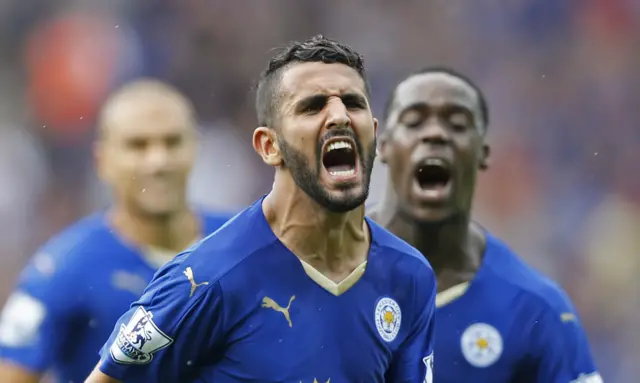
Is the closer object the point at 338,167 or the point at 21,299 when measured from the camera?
the point at 338,167

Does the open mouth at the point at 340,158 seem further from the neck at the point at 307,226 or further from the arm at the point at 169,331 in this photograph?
the arm at the point at 169,331

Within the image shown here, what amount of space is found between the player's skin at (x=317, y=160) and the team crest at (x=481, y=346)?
1.22 metres

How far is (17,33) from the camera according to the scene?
1148 centimetres

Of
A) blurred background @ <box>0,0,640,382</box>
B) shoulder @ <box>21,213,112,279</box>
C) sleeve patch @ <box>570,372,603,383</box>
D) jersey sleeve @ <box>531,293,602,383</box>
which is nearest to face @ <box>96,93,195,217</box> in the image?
shoulder @ <box>21,213,112,279</box>

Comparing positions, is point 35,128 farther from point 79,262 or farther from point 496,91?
point 79,262

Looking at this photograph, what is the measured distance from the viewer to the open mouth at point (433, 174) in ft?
17.3

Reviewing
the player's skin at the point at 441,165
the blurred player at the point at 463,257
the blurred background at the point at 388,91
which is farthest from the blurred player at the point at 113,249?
the blurred background at the point at 388,91

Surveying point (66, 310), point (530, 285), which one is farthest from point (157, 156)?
point (530, 285)

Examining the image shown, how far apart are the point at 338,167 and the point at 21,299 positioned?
9.10ft

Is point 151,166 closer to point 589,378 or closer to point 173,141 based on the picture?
point 173,141

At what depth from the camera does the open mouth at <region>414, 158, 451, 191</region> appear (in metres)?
5.27

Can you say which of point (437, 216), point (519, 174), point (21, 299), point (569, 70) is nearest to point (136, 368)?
point (437, 216)

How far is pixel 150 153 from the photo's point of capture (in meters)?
7.02

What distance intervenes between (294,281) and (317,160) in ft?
1.23
